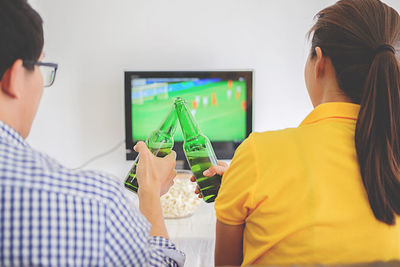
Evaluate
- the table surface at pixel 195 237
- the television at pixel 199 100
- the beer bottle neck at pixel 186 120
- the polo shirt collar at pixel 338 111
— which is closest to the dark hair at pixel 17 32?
the beer bottle neck at pixel 186 120

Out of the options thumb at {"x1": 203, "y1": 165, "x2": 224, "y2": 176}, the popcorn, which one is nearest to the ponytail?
thumb at {"x1": 203, "y1": 165, "x2": 224, "y2": 176}

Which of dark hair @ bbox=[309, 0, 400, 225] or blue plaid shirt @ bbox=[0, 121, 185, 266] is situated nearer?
blue plaid shirt @ bbox=[0, 121, 185, 266]

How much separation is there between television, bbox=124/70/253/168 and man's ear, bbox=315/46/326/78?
1909mm

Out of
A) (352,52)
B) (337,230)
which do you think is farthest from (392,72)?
(337,230)

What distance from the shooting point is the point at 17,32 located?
1.87 ft

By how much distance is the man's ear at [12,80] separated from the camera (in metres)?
0.58

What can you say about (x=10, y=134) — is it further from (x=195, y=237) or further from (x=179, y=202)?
(x=179, y=202)

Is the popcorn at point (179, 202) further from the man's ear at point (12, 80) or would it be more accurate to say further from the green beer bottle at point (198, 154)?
the man's ear at point (12, 80)

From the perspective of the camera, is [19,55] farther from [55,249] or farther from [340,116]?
[340,116]

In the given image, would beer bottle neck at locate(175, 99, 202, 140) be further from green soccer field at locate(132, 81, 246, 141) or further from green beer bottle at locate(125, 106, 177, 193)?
green soccer field at locate(132, 81, 246, 141)

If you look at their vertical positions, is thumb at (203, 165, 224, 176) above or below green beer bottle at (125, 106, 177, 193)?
below

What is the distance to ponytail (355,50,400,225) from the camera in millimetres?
696

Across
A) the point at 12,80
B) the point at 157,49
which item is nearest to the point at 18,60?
the point at 12,80

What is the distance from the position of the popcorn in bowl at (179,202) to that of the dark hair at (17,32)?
1183mm
